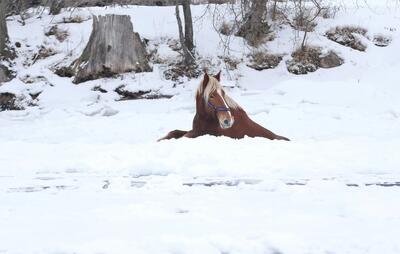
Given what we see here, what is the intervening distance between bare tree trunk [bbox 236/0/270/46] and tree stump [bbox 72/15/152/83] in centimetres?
327

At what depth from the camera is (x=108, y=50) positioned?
44.6ft

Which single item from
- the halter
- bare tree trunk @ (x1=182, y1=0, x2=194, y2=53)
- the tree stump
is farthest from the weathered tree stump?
the halter

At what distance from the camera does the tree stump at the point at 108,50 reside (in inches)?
532

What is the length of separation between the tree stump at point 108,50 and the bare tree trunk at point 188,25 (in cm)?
140

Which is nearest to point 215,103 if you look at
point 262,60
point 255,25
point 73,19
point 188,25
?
point 188,25

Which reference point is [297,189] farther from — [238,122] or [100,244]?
[238,122]

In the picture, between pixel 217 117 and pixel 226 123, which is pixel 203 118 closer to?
pixel 217 117

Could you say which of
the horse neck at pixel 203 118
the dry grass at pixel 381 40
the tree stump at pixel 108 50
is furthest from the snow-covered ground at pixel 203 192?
the dry grass at pixel 381 40

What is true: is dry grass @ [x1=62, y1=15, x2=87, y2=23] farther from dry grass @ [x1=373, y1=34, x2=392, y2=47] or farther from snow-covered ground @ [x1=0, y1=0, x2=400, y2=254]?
dry grass @ [x1=373, y1=34, x2=392, y2=47]

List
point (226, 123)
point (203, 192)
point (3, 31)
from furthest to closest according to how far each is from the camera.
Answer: point (3, 31)
point (226, 123)
point (203, 192)

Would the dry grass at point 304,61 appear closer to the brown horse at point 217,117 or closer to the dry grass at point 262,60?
the dry grass at point 262,60

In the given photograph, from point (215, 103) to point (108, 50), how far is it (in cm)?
761

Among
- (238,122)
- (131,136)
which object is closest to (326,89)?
(131,136)

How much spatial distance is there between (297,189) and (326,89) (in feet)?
29.7
